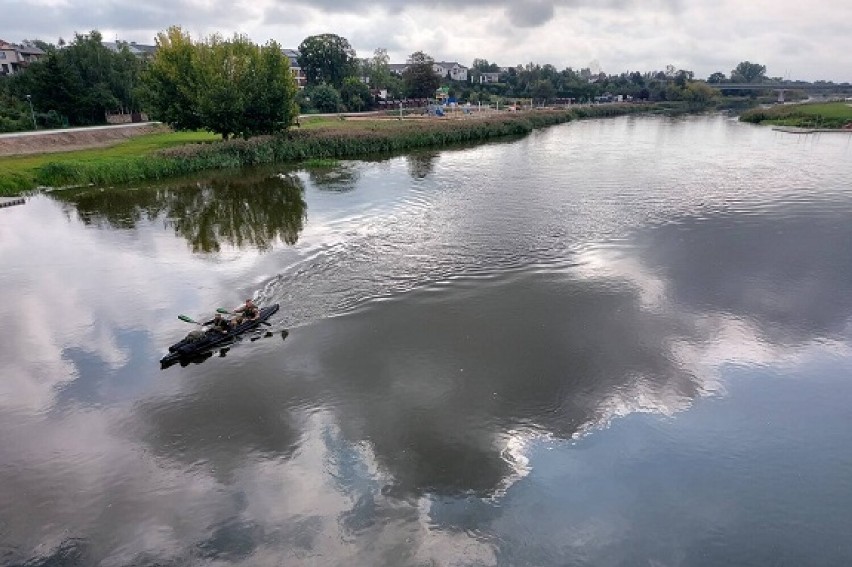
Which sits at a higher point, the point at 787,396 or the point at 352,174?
the point at 352,174

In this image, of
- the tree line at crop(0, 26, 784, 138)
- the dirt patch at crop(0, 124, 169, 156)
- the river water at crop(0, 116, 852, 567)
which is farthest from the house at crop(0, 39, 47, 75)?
the river water at crop(0, 116, 852, 567)

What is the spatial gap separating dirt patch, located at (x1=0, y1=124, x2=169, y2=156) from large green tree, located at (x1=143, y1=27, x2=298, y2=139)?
8.95m

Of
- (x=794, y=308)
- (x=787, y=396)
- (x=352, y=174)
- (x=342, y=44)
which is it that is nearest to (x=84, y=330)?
(x=787, y=396)

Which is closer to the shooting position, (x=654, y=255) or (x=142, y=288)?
(x=142, y=288)

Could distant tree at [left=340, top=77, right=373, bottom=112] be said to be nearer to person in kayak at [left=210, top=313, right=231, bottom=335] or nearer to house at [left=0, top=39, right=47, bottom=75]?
house at [left=0, top=39, right=47, bottom=75]

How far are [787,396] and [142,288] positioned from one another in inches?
1103

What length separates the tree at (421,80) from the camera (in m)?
126

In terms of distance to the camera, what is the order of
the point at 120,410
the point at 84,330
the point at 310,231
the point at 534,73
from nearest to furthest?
the point at 120,410 < the point at 84,330 < the point at 310,231 < the point at 534,73

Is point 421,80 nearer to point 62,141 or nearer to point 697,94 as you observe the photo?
point 62,141

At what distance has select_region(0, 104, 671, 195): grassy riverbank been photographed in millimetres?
49594

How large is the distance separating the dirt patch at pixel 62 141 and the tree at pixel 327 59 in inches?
2880

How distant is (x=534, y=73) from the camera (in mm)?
179750

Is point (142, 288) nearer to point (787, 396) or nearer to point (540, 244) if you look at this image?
point (540, 244)

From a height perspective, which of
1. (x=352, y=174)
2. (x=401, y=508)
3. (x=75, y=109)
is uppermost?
(x=75, y=109)
